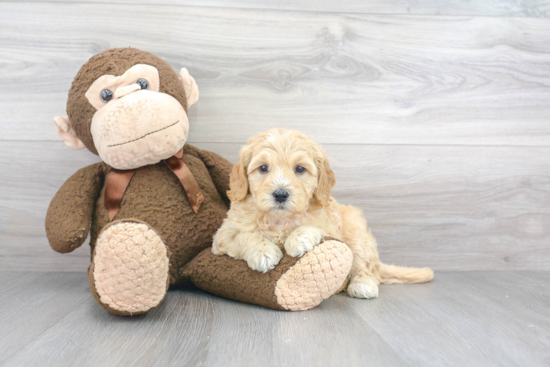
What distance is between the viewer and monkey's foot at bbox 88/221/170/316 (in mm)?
1021

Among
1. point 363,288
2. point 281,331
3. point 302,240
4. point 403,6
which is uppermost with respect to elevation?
point 403,6

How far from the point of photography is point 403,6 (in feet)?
5.84

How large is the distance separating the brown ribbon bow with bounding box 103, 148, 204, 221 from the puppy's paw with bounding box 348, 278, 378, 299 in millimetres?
607

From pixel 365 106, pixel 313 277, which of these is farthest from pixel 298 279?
pixel 365 106

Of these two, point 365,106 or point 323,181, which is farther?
point 365,106

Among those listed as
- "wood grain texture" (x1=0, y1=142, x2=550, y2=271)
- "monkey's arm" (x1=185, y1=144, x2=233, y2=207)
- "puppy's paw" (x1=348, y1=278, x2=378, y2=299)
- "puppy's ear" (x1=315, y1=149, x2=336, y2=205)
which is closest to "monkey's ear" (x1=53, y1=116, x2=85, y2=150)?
"wood grain texture" (x1=0, y1=142, x2=550, y2=271)

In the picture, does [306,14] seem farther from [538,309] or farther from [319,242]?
[538,309]

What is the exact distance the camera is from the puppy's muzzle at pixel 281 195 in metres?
1.15

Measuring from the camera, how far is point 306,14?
1.75 m

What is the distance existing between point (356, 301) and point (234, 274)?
0.42 metres

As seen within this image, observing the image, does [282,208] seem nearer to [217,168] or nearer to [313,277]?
[313,277]

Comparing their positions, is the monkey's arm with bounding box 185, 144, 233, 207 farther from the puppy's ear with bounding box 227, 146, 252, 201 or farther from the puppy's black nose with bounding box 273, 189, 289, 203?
the puppy's black nose with bounding box 273, 189, 289, 203

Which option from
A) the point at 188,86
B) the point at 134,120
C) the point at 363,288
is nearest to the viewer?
the point at 134,120

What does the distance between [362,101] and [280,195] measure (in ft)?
2.77
